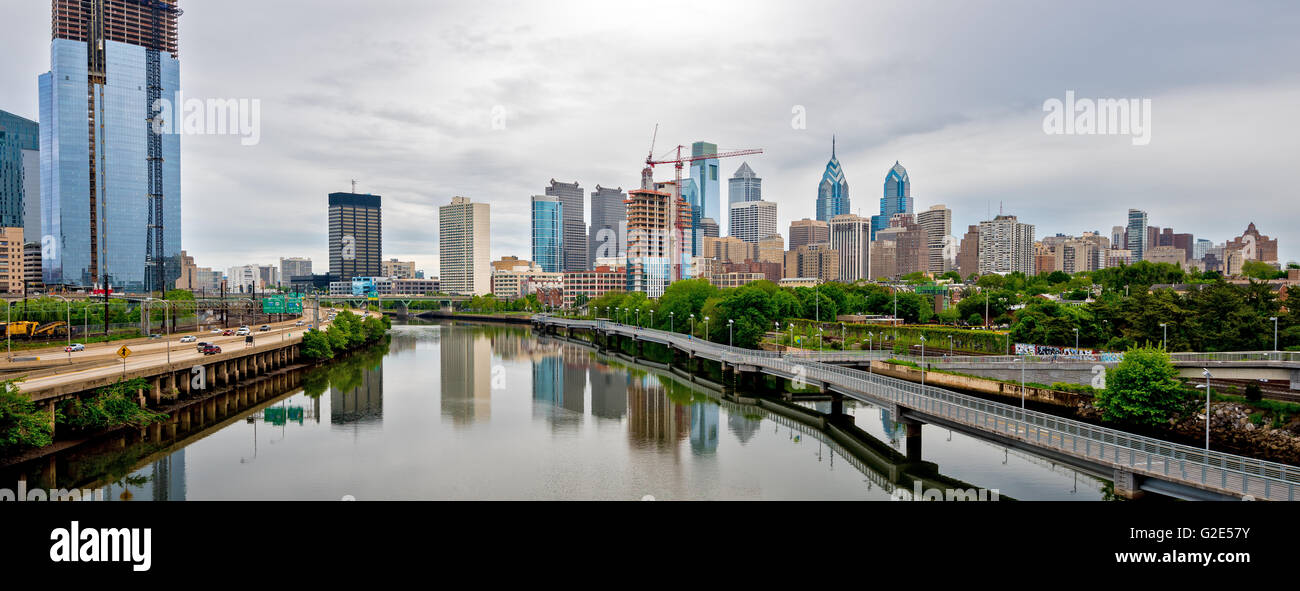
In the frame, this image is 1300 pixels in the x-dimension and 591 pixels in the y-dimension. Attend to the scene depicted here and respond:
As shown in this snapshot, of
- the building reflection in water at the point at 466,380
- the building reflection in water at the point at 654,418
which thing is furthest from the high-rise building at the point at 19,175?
the building reflection in water at the point at 654,418

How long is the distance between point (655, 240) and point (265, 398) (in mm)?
123792

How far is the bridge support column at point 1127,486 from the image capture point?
63.9 feet

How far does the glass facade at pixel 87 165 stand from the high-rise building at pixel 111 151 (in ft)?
0.56

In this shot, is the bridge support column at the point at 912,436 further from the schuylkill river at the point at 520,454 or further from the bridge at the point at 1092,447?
the schuylkill river at the point at 520,454

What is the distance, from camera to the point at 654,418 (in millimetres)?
39000

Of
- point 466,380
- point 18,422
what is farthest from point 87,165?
point 18,422

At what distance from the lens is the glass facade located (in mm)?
137000

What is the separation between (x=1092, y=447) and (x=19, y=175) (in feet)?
787

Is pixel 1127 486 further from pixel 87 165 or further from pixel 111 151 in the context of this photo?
pixel 87 165

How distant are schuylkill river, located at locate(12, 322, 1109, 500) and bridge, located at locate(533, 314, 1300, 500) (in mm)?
2148

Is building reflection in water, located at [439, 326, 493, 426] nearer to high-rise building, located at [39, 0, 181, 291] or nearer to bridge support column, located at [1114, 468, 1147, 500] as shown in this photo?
bridge support column, located at [1114, 468, 1147, 500]

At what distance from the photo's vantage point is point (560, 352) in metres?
80.8

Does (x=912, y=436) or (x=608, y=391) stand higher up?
(x=912, y=436)

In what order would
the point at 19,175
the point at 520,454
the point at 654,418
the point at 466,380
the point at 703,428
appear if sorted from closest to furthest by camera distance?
1. the point at 520,454
2. the point at 703,428
3. the point at 654,418
4. the point at 466,380
5. the point at 19,175
